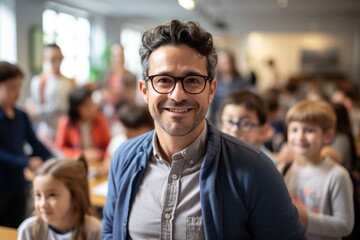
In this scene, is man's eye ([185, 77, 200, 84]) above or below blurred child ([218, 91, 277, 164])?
above

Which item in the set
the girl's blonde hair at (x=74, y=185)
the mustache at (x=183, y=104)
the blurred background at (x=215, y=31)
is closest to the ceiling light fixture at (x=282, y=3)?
the blurred background at (x=215, y=31)

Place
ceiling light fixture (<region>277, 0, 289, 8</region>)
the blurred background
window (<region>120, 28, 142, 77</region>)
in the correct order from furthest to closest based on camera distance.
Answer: window (<region>120, 28, 142, 77</region>), ceiling light fixture (<region>277, 0, 289, 8</region>), the blurred background

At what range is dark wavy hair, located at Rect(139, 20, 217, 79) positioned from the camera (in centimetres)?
118

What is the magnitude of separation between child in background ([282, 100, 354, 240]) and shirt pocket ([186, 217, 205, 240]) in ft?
2.05

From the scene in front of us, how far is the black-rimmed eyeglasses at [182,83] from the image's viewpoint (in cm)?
118

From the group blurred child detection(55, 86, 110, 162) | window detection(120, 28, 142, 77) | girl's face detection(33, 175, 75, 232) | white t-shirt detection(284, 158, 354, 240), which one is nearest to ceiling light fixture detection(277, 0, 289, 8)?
window detection(120, 28, 142, 77)

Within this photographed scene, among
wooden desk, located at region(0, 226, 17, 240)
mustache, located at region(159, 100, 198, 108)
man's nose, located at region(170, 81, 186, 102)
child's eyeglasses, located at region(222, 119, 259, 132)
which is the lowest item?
wooden desk, located at region(0, 226, 17, 240)

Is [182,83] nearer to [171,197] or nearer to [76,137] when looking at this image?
[171,197]

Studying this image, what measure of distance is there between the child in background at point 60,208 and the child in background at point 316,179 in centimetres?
99

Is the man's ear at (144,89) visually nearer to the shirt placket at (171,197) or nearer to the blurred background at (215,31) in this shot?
the shirt placket at (171,197)

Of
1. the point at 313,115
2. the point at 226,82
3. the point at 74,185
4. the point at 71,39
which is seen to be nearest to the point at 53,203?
the point at 74,185

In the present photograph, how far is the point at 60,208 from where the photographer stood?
176cm

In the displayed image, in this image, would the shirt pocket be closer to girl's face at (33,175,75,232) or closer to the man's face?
the man's face

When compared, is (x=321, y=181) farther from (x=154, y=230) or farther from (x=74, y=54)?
(x=74, y=54)
